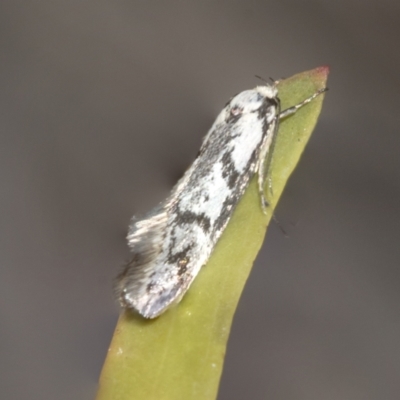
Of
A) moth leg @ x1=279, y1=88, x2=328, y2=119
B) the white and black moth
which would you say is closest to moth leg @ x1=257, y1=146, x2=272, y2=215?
the white and black moth

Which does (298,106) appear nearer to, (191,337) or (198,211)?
(198,211)

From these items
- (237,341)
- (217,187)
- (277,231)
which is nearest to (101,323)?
(237,341)

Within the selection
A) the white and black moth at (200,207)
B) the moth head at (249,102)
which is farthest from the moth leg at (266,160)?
the moth head at (249,102)

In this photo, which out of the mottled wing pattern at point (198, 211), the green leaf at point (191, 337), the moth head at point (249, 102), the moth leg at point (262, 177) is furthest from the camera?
the moth head at point (249, 102)

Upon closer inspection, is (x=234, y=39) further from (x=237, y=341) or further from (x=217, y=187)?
(x=237, y=341)

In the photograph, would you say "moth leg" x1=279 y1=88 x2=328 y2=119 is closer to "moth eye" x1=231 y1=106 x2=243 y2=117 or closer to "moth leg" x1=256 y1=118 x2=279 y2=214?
"moth leg" x1=256 y1=118 x2=279 y2=214

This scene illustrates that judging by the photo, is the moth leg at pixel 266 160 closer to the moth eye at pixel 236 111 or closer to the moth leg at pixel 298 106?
the moth leg at pixel 298 106
